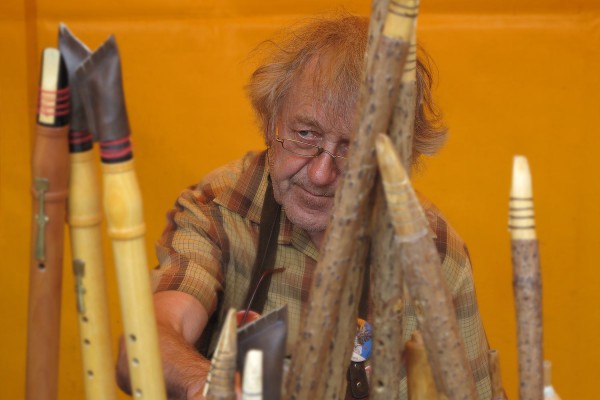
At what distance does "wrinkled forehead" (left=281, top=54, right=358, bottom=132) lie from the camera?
4.30ft

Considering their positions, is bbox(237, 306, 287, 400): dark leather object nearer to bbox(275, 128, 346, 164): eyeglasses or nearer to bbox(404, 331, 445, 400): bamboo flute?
bbox(404, 331, 445, 400): bamboo flute

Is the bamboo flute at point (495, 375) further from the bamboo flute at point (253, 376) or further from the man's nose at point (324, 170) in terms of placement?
the man's nose at point (324, 170)

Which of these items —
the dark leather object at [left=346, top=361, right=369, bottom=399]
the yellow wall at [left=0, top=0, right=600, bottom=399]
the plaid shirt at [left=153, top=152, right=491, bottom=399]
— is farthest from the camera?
the yellow wall at [left=0, top=0, right=600, bottom=399]

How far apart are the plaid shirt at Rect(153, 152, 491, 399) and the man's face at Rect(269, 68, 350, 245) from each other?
8cm

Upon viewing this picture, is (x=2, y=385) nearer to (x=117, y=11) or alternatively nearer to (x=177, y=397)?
(x=117, y=11)

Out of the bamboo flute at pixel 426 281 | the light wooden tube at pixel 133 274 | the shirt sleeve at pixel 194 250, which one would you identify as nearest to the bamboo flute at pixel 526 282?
the bamboo flute at pixel 426 281

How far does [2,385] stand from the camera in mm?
2363

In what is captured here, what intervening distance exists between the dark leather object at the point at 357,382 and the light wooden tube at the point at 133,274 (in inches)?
23.1

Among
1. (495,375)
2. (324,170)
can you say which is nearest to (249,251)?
(324,170)

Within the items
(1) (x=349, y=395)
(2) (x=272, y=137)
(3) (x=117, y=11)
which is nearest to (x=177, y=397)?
(1) (x=349, y=395)

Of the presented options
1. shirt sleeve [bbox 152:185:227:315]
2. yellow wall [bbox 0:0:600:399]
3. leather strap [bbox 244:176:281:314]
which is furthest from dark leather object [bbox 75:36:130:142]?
yellow wall [bbox 0:0:600:399]

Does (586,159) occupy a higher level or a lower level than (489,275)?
higher

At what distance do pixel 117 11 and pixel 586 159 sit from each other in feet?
3.95

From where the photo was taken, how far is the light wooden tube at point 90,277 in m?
0.72
